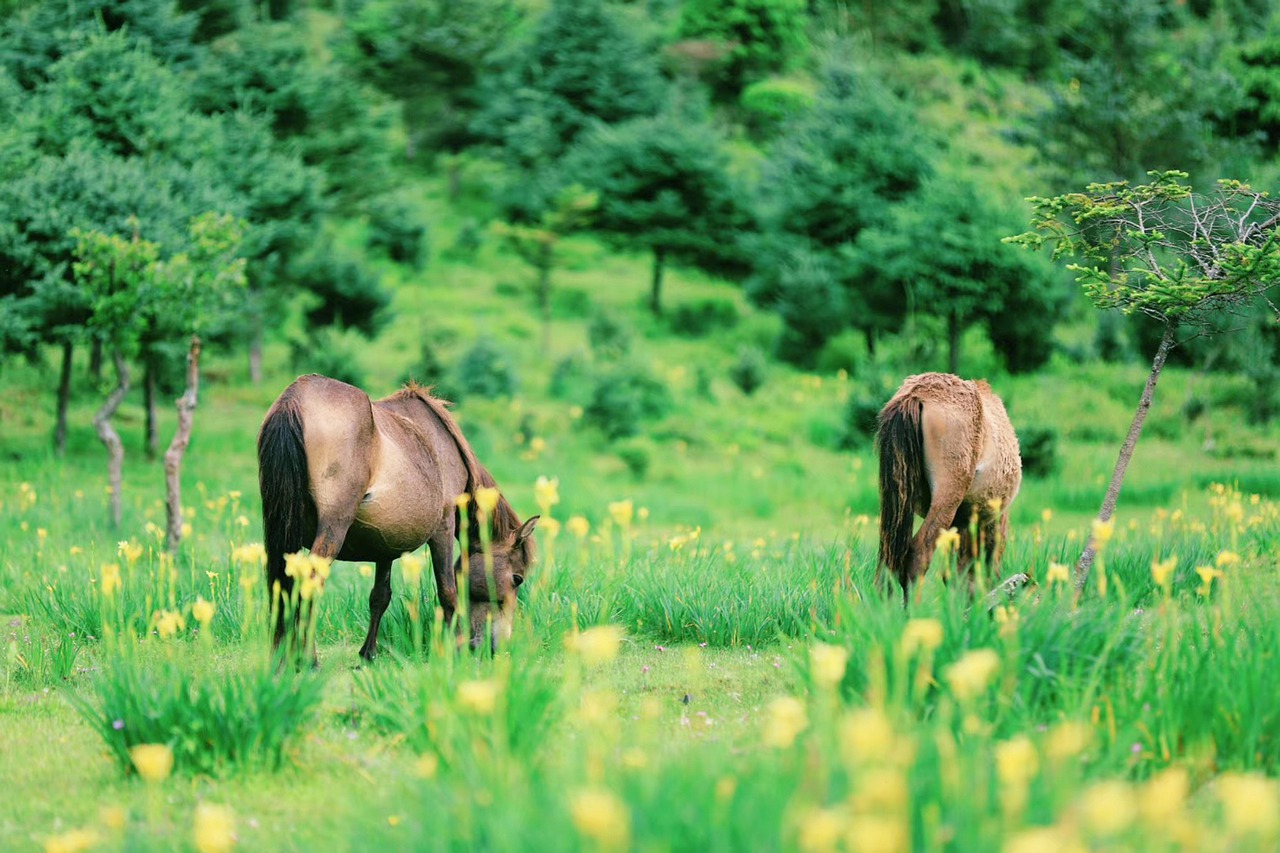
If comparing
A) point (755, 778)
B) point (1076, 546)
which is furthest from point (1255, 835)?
point (1076, 546)

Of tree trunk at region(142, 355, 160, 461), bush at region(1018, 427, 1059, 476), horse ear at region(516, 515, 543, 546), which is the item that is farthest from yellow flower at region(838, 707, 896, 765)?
tree trunk at region(142, 355, 160, 461)

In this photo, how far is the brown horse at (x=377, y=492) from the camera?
578 centimetres

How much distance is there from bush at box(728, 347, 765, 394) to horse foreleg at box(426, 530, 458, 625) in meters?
16.8

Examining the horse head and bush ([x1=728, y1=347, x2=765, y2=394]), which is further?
bush ([x1=728, y1=347, x2=765, y2=394])

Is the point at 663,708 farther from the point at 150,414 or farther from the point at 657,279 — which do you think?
the point at 657,279

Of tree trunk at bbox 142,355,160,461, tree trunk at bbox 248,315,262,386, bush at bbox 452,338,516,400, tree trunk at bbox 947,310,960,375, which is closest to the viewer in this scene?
tree trunk at bbox 142,355,160,461

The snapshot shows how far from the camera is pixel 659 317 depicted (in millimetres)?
29172

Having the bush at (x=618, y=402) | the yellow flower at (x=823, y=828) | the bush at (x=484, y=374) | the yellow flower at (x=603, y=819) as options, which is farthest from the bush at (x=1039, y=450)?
the yellow flower at (x=603, y=819)

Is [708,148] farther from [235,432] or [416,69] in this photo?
[235,432]

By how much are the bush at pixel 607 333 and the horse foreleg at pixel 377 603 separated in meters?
16.0

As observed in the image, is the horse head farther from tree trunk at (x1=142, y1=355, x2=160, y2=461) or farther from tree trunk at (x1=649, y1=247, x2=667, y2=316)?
tree trunk at (x1=649, y1=247, x2=667, y2=316)

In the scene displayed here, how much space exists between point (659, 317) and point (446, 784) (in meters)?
25.9

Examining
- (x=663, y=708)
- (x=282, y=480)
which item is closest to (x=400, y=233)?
(x=282, y=480)

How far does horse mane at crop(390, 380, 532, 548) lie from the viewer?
680 cm
